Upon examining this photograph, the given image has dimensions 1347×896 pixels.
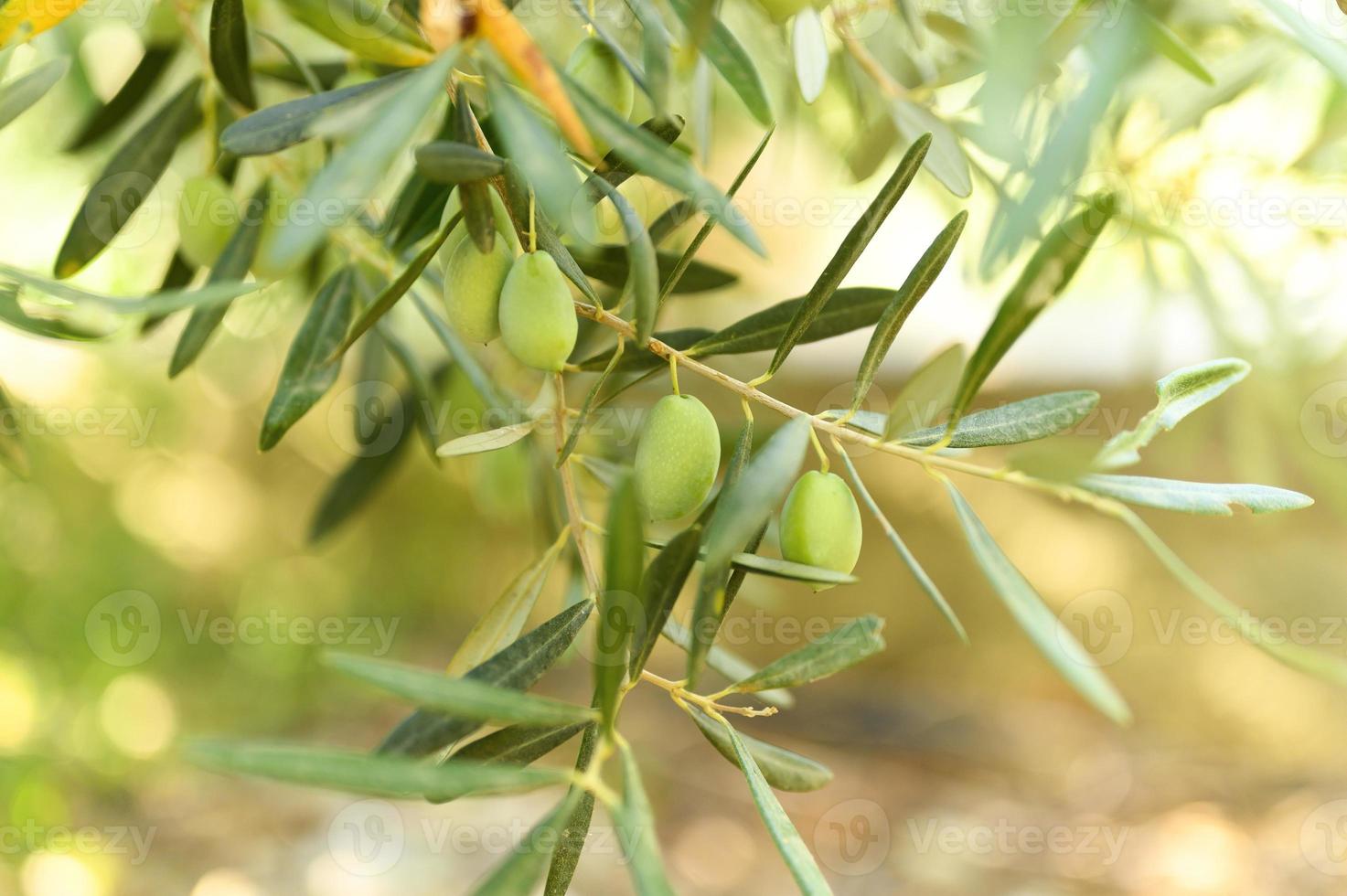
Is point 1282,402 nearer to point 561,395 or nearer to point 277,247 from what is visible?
point 561,395

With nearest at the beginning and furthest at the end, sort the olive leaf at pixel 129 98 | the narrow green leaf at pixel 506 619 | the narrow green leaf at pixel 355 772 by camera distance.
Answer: the narrow green leaf at pixel 355 772, the narrow green leaf at pixel 506 619, the olive leaf at pixel 129 98

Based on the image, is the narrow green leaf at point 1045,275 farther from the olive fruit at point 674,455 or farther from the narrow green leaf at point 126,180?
the narrow green leaf at point 126,180

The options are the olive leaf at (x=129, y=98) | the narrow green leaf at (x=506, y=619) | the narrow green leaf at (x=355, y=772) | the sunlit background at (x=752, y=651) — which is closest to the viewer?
the narrow green leaf at (x=355, y=772)

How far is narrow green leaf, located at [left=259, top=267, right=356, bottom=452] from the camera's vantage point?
47cm

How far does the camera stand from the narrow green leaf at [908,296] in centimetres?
38

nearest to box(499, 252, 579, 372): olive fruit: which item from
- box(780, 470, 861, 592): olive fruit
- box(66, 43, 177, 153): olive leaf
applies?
box(780, 470, 861, 592): olive fruit

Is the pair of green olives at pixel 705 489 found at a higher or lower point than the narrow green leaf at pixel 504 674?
higher

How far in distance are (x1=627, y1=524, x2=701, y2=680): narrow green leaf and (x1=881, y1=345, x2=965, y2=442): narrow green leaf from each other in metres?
0.10

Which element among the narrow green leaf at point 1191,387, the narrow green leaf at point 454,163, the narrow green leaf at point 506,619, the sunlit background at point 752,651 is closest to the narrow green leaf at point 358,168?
the narrow green leaf at point 454,163

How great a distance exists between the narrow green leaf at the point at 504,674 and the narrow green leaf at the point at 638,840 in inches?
2.8

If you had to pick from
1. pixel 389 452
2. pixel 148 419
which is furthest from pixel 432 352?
pixel 389 452

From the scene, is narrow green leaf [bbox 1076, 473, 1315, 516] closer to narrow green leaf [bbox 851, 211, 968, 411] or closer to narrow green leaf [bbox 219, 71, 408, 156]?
narrow green leaf [bbox 851, 211, 968, 411]

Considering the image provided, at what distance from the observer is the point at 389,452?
33.0 inches

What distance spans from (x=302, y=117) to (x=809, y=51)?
0.85 feet
